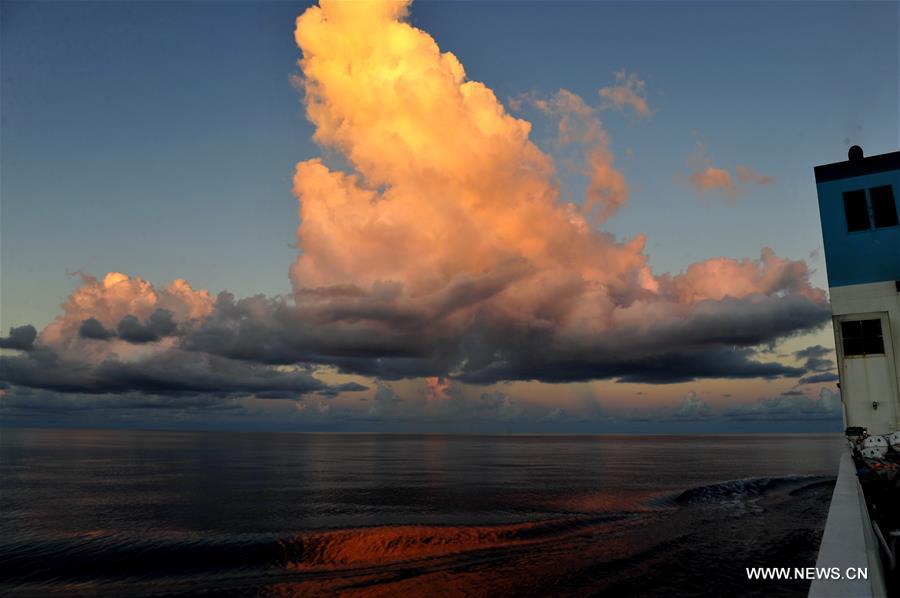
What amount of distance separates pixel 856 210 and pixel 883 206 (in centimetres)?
94

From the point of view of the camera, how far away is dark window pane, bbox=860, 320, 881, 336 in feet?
68.3

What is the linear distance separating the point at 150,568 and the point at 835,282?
30.3 m

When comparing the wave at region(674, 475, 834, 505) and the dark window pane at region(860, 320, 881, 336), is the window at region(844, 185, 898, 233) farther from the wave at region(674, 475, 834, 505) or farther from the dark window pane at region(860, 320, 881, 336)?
the wave at region(674, 475, 834, 505)

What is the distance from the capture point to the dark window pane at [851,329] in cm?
2106

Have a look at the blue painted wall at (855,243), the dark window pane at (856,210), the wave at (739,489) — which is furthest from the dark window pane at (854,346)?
the wave at (739,489)

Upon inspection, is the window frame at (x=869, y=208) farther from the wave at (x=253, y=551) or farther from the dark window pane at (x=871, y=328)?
the wave at (x=253, y=551)

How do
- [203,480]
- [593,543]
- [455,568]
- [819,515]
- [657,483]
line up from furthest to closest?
[203,480] < [657,483] < [819,515] < [593,543] < [455,568]

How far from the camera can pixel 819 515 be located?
2995cm

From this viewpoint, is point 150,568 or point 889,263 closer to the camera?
point 150,568

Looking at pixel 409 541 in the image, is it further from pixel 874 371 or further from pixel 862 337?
pixel 862 337

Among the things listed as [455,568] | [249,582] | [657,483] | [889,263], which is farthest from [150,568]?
[657,483]

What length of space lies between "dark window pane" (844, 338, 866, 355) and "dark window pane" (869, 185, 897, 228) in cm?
535

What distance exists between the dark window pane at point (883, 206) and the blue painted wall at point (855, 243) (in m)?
0.17

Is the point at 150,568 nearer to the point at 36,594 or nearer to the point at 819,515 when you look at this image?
the point at 36,594
